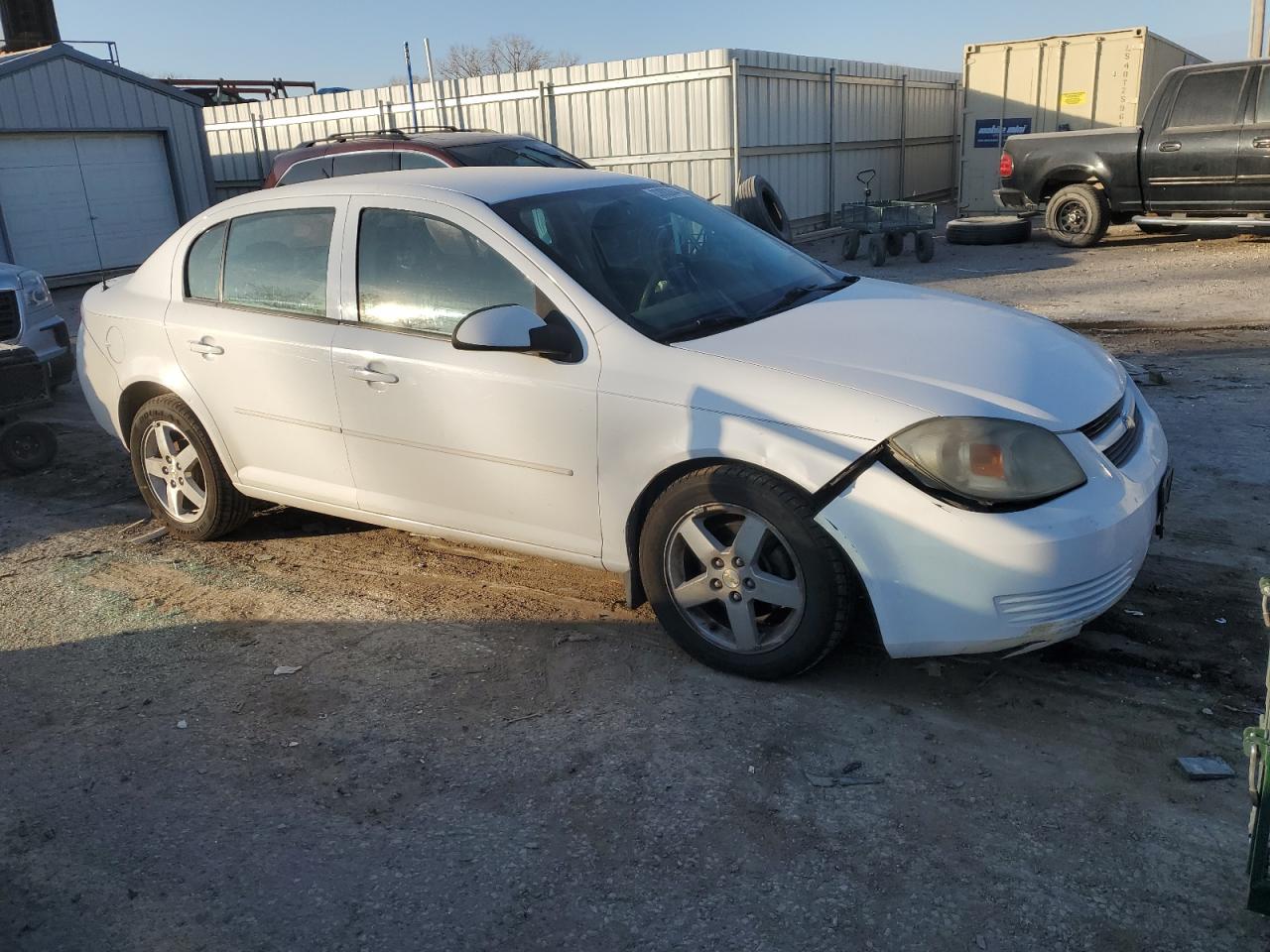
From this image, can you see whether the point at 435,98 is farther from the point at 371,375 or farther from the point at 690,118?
the point at 371,375

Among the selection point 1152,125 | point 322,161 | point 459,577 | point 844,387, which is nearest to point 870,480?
point 844,387

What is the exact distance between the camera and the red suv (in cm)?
981

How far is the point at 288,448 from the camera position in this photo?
14.9 ft

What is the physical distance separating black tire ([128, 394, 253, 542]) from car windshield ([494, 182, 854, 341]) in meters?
1.98

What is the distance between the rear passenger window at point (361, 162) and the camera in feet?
32.7

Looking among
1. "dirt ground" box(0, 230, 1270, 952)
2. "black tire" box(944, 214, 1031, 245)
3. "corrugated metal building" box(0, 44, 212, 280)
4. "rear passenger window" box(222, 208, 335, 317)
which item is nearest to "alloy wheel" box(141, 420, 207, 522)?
"dirt ground" box(0, 230, 1270, 952)

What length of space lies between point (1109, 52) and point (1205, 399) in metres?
13.7

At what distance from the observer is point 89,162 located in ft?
58.5

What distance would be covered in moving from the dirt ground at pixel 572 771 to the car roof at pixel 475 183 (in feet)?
5.38

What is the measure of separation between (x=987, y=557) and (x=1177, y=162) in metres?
12.3

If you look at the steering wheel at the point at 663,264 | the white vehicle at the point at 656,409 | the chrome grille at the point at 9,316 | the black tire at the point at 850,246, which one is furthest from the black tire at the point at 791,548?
the black tire at the point at 850,246

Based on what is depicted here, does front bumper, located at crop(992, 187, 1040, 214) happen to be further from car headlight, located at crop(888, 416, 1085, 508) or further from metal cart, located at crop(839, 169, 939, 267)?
car headlight, located at crop(888, 416, 1085, 508)

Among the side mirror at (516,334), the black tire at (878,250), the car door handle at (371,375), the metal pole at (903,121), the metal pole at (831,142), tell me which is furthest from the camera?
the metal pole at (903,121)

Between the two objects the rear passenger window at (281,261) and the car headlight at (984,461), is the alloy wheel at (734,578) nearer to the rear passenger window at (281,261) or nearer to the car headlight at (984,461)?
the car headlight at (984,461)
